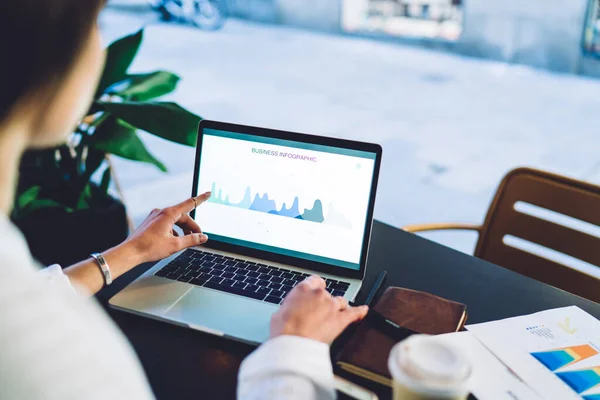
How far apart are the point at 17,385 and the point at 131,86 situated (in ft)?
5.26

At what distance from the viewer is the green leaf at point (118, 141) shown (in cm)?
178

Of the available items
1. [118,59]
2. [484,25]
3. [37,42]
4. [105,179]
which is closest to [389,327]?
[37,42]

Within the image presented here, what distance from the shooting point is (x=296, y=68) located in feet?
22.4

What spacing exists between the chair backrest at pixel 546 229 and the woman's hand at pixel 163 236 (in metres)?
0.90

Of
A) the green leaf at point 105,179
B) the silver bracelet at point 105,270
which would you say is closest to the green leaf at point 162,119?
the green leaf at point 105,179

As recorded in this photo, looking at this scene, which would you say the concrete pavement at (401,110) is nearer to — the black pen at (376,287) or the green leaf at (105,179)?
the green leaf at (105,179)

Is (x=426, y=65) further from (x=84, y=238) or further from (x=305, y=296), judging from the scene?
(x=305, y=296)

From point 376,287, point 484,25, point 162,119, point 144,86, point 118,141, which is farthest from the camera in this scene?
point 484,25

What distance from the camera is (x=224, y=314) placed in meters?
1.03

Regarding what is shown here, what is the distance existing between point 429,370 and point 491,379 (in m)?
0.33

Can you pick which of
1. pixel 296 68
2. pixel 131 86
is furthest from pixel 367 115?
pixel 131 86

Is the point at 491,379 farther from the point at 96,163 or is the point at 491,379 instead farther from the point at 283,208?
the point at 96,163

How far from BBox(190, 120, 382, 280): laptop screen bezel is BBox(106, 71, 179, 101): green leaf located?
0.78 metres

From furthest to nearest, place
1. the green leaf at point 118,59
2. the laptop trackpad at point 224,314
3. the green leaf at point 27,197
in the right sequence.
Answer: the green leaf at point 27,197 → the green leaf at point 118,59 → the laptop trackpad at point 224,314
